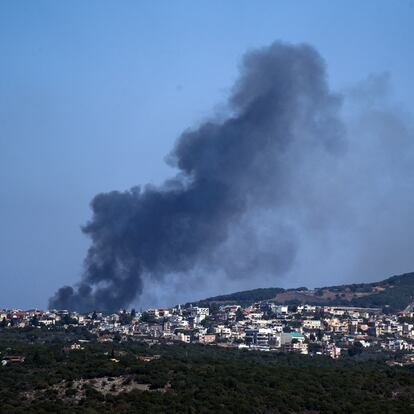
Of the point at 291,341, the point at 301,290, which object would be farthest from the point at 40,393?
the point at 301,290

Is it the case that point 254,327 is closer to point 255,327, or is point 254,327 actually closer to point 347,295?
point 255,327

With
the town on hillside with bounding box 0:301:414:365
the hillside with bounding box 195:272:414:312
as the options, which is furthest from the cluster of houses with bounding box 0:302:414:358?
the hillside with bounding box 195:272:414:312

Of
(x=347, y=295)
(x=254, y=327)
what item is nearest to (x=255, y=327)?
(x=254, y=327)

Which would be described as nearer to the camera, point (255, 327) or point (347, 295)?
point (255, 327)

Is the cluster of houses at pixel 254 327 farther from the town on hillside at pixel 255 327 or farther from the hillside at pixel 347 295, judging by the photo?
the hillside at pixel 347 295

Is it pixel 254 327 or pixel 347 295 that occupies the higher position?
pixel 347 295

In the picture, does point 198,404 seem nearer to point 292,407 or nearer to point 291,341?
point 292,407

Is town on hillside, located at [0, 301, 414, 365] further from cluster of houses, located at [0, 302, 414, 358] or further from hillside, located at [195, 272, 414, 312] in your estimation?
hillside, located at [195, 272, 414, 312]
